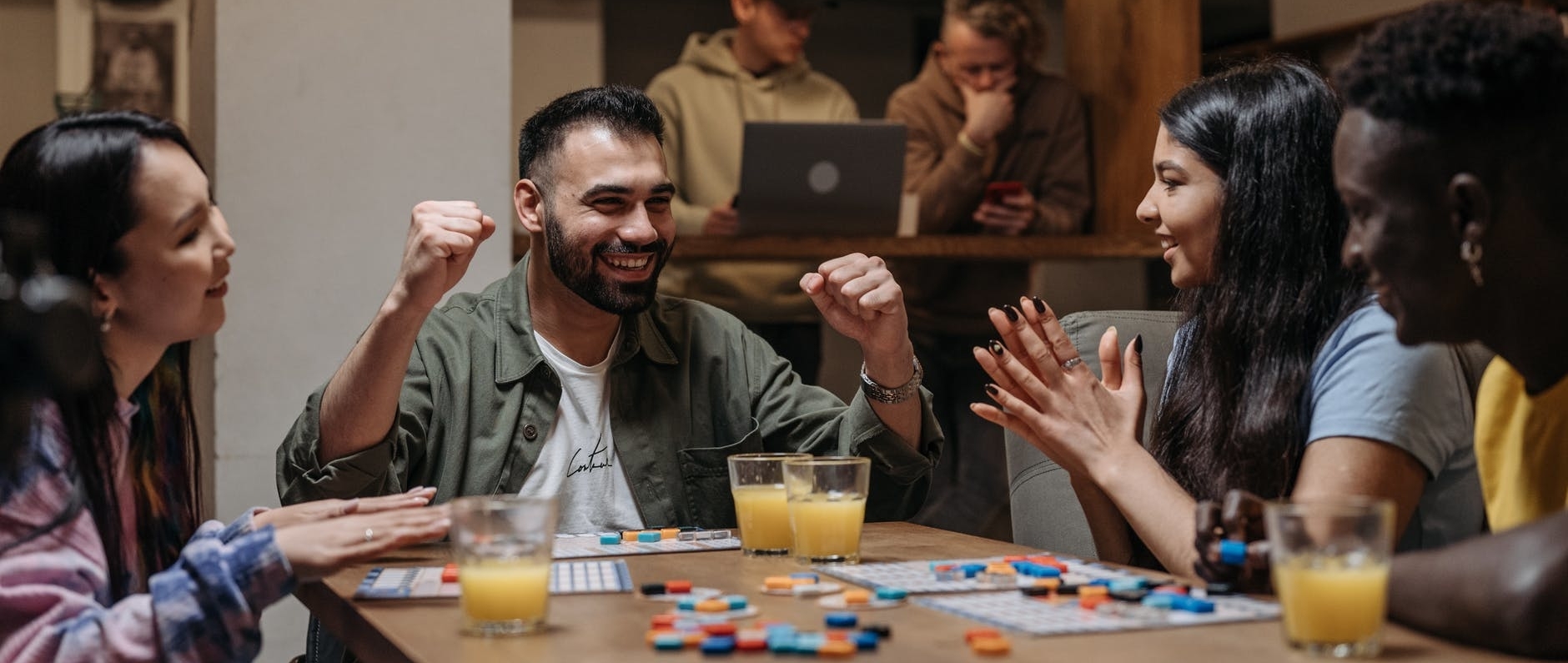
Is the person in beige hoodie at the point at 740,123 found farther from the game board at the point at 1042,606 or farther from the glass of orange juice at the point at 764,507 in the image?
the game board at the point at 1042,606

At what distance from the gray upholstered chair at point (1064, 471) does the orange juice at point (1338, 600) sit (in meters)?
1.12

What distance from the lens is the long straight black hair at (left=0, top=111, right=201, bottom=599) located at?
1.39 metres

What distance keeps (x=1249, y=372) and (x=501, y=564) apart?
91 centimetres

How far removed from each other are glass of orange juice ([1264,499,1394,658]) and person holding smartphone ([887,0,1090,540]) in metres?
2.49

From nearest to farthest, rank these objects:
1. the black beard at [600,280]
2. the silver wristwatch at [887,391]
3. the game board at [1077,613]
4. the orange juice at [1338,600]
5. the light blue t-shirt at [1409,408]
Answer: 1. the orange juice at [1338,600]
2. the game board at [1077,613]
3. the light blue t-shirt at [1409,408]
4. the silver wristwatch at [887,391]
5. the black beard at [600,280]

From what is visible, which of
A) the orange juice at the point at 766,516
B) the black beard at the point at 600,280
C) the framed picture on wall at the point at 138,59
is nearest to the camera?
the orange juice at the point at 766,516

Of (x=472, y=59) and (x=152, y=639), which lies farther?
(x=472, y=59)

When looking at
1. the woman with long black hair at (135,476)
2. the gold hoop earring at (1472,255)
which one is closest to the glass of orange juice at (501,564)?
the woman with long black hair at (135,476)

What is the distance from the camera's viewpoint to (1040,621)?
1202 millimetres

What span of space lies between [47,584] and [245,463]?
1.58 m

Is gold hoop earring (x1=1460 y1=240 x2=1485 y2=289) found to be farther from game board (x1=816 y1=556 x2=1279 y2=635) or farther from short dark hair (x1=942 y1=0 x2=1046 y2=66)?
short dark hair (x1=942 y1=0 x2=1046 y2=66)

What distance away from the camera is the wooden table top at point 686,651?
1.10 metres

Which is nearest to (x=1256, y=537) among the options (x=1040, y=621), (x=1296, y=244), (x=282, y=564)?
(x=1040, y=621)

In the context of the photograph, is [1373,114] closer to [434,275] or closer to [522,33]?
[434,275]
